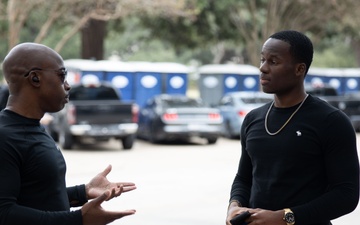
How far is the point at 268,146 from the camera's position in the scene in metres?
3.13

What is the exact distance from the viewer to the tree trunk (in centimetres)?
2723

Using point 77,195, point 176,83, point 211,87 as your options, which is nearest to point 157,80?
point 176,83

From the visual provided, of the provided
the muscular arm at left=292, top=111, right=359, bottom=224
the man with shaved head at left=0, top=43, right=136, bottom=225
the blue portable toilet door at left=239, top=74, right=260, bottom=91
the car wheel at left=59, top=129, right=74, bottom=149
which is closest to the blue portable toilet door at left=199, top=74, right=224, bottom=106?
the blue portable toilet door at left=239, top=74, right=260, bottom=91

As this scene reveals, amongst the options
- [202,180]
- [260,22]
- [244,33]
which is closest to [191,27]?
[244,33]

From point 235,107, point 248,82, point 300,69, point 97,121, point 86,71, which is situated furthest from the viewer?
point 248,82

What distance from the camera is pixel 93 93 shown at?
19312 mm

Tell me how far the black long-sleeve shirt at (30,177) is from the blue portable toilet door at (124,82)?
843 inches

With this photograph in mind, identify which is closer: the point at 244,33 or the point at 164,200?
the point at 164,200

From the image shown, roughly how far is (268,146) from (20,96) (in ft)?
3.54

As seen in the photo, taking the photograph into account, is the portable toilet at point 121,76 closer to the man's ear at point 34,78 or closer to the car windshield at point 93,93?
the car windshield at point 93,93

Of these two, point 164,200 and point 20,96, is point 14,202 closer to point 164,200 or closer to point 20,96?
point 20,96

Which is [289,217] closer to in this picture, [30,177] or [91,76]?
[30,177]

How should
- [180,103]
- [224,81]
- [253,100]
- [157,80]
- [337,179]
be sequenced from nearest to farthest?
[337,179] < [180,103] < [253,100] < [157,80] < [224,81]

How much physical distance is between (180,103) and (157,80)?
4.00m
